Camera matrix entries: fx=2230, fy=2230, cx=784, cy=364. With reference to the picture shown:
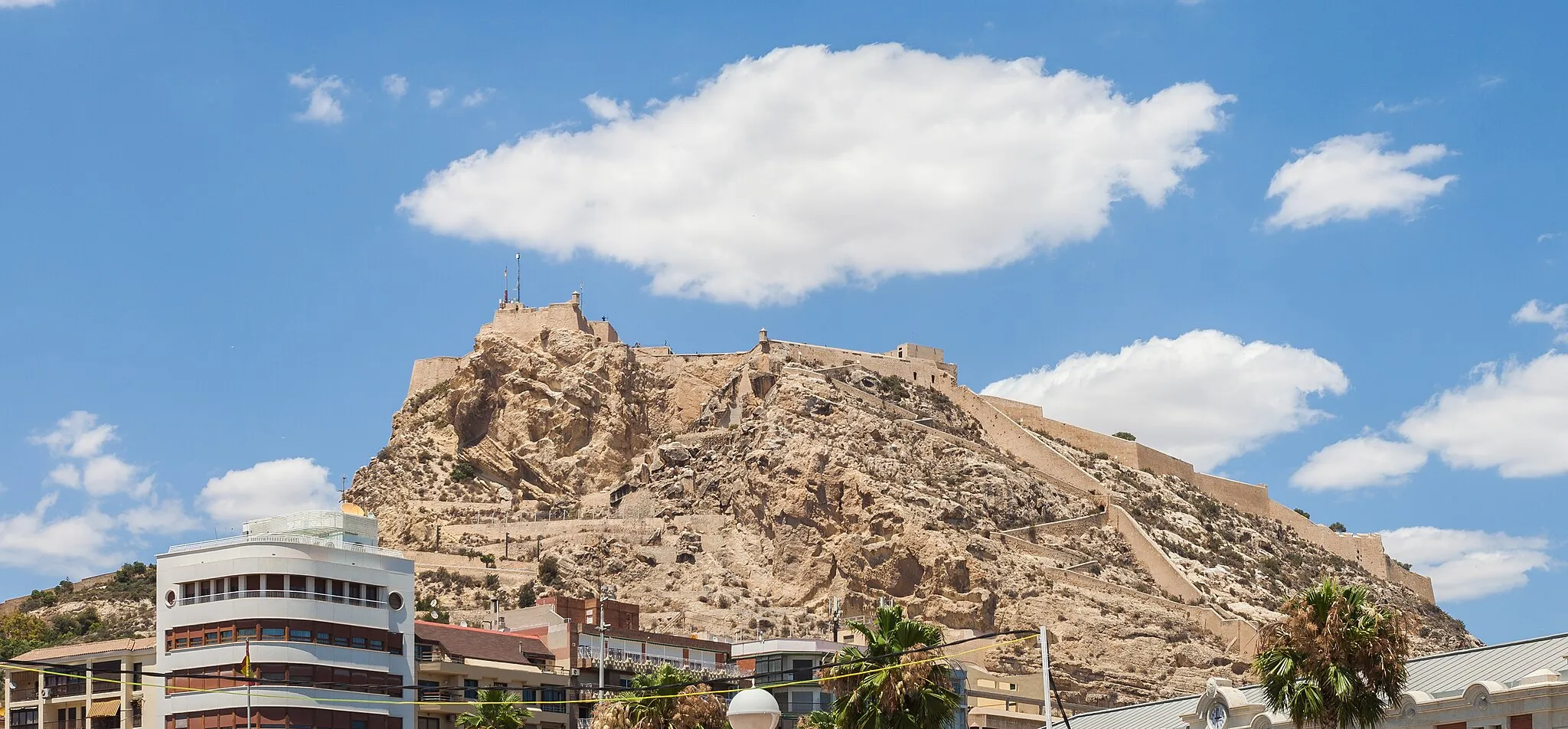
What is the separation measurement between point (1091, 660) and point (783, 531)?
80.9 feet

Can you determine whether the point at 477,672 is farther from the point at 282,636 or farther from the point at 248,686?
the point at 248,686

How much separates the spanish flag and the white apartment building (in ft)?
0.74

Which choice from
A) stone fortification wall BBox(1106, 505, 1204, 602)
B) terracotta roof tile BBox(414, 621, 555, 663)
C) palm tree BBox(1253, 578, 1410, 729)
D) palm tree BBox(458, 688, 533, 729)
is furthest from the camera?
stone fortification wall BBox(1106, 505, 1204, 602)

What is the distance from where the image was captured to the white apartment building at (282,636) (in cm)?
7969

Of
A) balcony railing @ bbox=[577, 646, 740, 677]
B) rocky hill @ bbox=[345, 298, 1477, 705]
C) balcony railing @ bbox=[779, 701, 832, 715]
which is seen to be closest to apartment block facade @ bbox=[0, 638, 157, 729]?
balcony railing @ bbox=[577, 646, 740, 677]

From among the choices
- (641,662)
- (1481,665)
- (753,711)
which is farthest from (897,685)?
(641,662)

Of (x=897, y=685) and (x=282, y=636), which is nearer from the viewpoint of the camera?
(x=897, y=685)

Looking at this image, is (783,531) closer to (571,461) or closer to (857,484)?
(857,484)

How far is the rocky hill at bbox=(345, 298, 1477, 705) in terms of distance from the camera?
150 meters

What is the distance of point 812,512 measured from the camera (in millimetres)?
157250

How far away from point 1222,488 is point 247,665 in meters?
132

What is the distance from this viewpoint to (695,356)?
186125 mm

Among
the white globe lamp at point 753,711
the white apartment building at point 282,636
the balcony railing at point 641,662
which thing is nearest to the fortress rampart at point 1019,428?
the balcony railing at point 641,662

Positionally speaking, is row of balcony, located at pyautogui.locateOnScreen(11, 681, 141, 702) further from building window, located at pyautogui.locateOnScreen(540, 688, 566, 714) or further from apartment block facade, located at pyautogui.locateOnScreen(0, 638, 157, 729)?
building window, located at pyautogui.locateOnScreen(540, 688, 566, 714)
